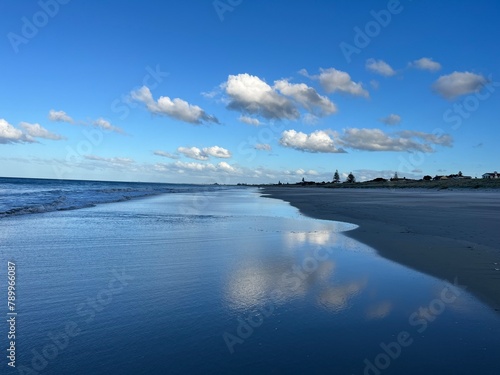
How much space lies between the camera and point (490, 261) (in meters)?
7.00

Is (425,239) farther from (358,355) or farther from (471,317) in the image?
(358,355)

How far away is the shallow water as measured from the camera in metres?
3.21

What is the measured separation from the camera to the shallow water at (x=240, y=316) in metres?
3.21

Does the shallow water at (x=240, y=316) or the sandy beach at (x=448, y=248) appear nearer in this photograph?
the shallow water at (x=240, y=316)

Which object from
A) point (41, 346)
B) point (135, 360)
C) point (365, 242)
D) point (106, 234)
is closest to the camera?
point (135, 360)

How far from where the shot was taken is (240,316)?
428 centimetres

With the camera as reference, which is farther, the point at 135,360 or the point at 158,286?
the point at 158,286

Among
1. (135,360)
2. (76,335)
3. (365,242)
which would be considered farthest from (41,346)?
(365,242)

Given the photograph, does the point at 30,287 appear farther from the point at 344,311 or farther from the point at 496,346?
the point at 496,346

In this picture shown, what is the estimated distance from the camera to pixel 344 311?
14.7ft

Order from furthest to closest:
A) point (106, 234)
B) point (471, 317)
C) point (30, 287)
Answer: point (106, 234) < point (30, 287) < point (471, 317)

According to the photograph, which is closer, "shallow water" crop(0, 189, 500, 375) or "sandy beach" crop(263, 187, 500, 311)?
"shallow water" crop(0, 189, 500, 375)

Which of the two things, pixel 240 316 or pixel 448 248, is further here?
pixel 448 248

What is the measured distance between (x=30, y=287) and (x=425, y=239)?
9842mm
